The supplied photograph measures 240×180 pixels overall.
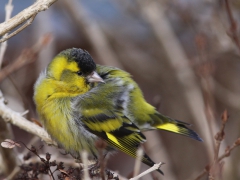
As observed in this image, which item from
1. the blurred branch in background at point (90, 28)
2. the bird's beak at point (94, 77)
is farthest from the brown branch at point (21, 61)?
the blurred branch in background at point (90, 28)

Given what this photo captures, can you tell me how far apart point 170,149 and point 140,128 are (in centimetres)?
336

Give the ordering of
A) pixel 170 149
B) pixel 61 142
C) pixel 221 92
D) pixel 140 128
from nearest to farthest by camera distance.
Result: pixel 61 142
pixel 140 128
pixel 221 92
pixel 170 149

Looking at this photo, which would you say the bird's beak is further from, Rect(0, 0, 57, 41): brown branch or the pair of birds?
Rect(0, 0, 57, 41): brown branch

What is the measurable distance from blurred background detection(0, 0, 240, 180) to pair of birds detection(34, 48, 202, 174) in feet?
3.44

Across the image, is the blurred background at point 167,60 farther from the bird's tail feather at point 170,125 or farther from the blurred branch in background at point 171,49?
the bird's tail feather at point 170,125

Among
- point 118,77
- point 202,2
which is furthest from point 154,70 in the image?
point 118,77

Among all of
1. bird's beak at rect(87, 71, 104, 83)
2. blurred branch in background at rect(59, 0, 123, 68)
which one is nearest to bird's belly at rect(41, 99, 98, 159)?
bird's beak at rect(87, 71, 104, 83)

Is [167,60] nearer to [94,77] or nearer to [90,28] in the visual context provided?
[90,28]

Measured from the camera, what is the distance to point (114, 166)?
7328mm

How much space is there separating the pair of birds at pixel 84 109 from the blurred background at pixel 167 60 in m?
1.05

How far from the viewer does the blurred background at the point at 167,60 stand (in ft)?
17.6

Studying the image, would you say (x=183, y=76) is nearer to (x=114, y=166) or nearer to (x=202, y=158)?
(x=202, y=158)

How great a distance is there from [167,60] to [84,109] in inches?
109

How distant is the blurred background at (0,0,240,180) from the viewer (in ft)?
17.6
